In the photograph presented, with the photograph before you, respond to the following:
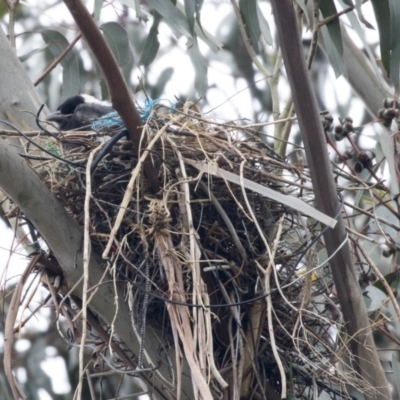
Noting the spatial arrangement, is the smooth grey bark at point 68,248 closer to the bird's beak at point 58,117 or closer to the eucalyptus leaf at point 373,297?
the eucalyptus leaf at point 373,297

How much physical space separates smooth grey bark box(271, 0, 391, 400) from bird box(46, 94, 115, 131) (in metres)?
1.34

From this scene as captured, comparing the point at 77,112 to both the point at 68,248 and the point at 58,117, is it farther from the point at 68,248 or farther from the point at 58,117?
the point at 68,248

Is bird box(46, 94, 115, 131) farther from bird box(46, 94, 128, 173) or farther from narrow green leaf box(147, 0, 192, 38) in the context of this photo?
narrow green leaf box(147, 0, 192, 38)

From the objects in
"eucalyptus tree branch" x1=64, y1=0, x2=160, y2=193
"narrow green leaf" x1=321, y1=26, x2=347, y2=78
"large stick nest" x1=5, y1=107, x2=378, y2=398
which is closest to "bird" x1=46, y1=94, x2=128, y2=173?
"large stick nest" x1=5, y1=107, x2=378, y2=398

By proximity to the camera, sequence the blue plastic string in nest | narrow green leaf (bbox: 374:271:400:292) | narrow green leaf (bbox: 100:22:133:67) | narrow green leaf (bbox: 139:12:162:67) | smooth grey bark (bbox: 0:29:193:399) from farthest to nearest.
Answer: narrow green leaf (bbox: 100:22:133:67), narrow green leaf (bbox: 139:12:162:67), narrow green leaf (bbox: 374:271:400:292), the blue plastic string in nest, smooth grey bark (bbox: 0:29:193:399)

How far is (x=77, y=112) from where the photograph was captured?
3.49 m

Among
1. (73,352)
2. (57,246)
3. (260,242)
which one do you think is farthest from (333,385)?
(73,352)

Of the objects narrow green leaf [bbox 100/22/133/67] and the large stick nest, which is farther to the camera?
narrow green leaf [bbox 100/22/133/67]

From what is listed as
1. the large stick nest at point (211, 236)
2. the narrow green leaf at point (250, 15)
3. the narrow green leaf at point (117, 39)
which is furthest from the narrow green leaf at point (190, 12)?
the narrow green leaf at point (117, 39)

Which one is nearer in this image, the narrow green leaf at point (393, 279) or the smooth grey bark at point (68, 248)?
the smooth grey bark at point (68, 248)

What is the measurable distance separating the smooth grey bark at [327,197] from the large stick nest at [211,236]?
0.21ft

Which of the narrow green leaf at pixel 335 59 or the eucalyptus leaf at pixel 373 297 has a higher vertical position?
the narrow green leaf at pixel 335 59

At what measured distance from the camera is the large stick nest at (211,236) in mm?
2168

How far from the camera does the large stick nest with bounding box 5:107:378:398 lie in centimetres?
217
